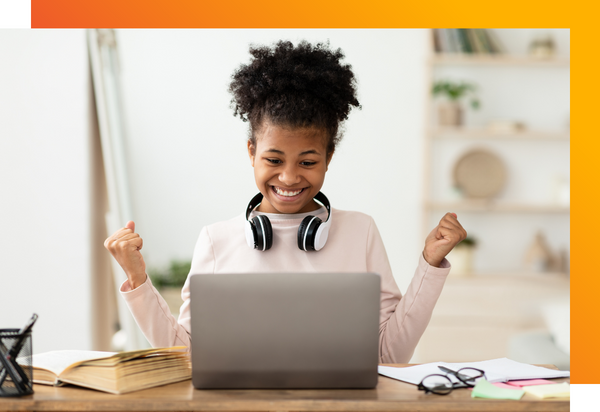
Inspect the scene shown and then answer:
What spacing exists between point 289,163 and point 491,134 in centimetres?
299

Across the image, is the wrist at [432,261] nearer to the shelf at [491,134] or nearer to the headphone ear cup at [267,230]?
the headphone ear cup at [267,230]

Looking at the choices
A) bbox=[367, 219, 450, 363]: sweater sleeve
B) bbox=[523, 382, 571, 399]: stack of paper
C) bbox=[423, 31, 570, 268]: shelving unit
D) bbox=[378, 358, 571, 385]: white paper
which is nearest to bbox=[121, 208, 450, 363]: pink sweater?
bbox=[367, 219, 450, 363]: sweater sleeve

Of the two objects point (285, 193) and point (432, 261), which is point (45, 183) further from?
point (432, 261)

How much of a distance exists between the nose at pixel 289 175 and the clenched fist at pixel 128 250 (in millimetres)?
383

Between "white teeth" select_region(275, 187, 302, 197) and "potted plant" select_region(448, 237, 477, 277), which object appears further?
"potted plant" select_region(448, 237, 477, 277)

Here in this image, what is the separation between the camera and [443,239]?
1208 millimetres

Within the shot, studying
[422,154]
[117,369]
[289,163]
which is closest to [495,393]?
[117,369]

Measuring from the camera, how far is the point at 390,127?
13.6 feet

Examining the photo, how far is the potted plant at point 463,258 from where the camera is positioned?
3.98 m

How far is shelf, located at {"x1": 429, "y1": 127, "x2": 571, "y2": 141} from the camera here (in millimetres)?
3957

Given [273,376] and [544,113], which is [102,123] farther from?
[544,113]

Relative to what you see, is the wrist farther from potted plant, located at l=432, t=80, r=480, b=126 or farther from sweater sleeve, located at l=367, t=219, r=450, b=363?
potted plant, located at l=432, t=80, r=480, b=126

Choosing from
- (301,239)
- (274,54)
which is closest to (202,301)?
(301,239)

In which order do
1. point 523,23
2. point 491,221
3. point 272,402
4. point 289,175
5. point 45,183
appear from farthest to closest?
point 491,221 → point 523,23 → point 45,183 → point 289,175 → point 272,402
